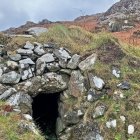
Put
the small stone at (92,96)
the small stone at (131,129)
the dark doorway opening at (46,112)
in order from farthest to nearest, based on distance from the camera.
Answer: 1. the dark doorway opening at (46,112)
2. the small stone at (92,96)
3. the small stone at (131,129)

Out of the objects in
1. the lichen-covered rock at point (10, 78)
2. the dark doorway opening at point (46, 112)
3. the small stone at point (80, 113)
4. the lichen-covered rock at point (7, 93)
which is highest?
the lichen-covered rock at point (10, 78)

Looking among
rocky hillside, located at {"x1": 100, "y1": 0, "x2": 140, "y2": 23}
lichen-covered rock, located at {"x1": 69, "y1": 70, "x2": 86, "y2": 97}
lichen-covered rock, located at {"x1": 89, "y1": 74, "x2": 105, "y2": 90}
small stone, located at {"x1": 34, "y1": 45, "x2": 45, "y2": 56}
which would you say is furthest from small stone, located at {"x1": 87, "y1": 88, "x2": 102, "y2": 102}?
rocky hillside, located at {"x1": 100, "y1": 0, "x2": 140, "y2": 23}

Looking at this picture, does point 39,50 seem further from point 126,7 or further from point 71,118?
point 126,7

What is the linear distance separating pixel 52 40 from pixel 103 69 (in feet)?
7.39

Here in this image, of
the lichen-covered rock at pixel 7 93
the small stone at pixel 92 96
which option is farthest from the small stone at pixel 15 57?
the small stone at pixel 92 96

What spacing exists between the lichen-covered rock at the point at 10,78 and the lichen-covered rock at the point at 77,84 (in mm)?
1657

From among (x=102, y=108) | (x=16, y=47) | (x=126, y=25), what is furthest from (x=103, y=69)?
(x=126, y=25)

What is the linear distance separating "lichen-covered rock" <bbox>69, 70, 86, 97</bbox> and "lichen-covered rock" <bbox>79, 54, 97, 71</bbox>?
244mm

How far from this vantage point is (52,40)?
1561cm

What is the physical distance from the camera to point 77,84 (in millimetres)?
14281

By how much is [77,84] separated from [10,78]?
2.06 m

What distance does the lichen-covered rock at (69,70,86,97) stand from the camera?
14.2 m

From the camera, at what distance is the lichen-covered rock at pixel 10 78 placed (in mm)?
13922

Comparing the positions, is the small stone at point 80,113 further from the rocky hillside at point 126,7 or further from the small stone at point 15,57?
the rocky hillside at point 126,7
